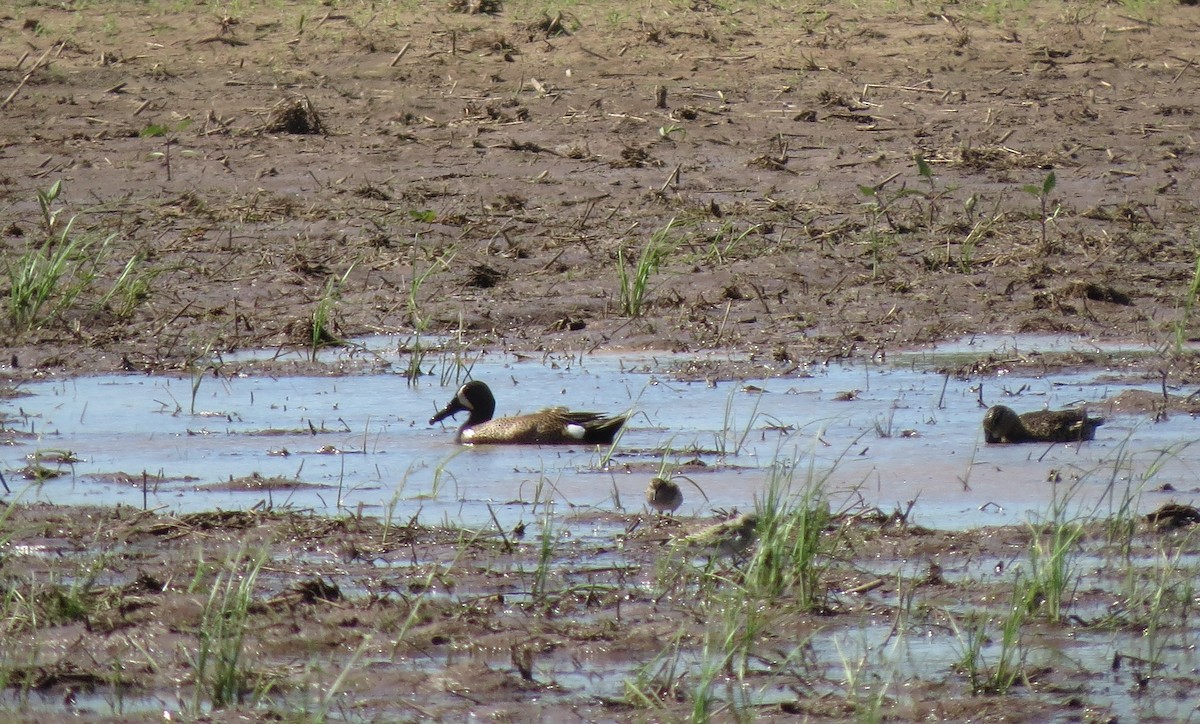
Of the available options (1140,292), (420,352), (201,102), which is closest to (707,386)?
(420,352)

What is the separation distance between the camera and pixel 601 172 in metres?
11.2

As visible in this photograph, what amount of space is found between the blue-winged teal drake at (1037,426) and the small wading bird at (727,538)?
184cm

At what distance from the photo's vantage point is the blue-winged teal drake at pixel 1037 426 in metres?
6.63

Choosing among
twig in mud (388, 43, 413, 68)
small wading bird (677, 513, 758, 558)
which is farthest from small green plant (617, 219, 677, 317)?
twig in mud (388, 43, 413, 68)

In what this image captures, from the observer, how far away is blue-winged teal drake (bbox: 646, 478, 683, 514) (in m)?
5.61

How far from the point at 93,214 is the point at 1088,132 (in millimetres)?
5877

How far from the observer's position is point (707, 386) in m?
7.80

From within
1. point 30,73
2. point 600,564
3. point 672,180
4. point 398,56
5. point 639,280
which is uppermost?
point 398,56

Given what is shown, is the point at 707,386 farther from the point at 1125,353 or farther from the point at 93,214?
the point at 93,214

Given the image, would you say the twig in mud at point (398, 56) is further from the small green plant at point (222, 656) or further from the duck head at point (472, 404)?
the small green plant at point (222, 656)

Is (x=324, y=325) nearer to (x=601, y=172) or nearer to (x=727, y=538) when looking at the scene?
(x=601, y=172)

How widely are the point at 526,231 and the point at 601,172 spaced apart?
1066 millimetres

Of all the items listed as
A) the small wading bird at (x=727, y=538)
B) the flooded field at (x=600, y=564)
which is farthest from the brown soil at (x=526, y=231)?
the small wading bird at (x=727, y=538)

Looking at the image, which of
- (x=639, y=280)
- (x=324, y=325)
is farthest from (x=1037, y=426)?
(x=324, y=325)
